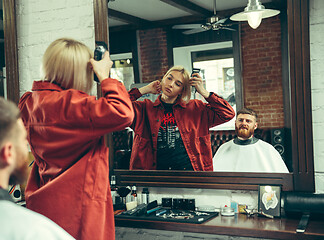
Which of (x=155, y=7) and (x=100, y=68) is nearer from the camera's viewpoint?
(x=100, y=68)

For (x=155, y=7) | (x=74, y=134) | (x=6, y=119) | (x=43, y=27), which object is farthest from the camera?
(x=43, y=27)

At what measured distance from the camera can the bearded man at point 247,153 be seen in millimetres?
2352

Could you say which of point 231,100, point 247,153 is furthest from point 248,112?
point 247,153

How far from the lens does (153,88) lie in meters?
2.71

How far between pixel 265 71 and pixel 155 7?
33.8 inches

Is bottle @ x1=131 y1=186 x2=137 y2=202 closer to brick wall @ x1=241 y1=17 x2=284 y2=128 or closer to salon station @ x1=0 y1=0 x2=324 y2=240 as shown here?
salon station @ x1=0 y1=0 x2=324 y2=240

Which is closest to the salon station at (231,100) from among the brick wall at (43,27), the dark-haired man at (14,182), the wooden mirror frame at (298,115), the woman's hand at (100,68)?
the wooden mirror frame at (298,115)

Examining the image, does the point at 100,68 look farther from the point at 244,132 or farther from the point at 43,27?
the point at 43,27

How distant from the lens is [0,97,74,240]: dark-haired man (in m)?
0.91

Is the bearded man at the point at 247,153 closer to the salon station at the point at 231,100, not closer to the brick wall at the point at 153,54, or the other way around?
the salon station at the point at 231,100

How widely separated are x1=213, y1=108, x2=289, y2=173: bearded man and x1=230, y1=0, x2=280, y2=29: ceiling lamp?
52 centimetres

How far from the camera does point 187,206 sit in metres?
2.55

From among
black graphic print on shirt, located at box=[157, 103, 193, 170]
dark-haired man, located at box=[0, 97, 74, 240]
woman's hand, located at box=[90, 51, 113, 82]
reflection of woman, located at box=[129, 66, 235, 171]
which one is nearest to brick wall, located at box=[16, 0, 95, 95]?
reflection of woman, located at box=[129, 66, 235, 171]

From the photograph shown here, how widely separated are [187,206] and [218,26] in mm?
1125
